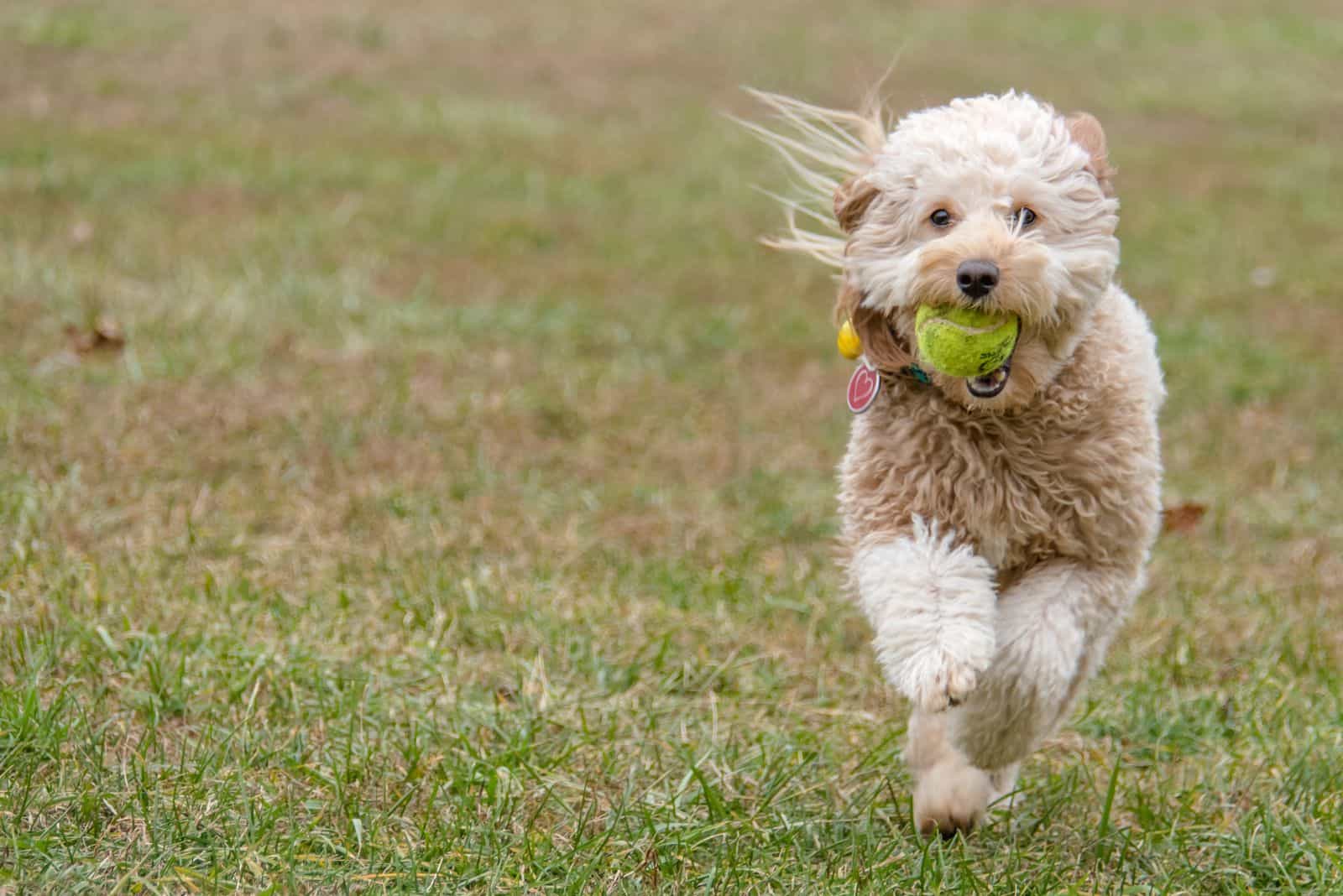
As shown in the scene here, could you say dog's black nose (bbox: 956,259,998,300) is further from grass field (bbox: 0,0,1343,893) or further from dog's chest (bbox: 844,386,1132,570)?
grass field (bbox: 0,0,1343,893)

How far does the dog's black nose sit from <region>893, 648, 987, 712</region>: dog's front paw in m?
0.69

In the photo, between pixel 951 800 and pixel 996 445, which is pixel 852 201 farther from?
pixel 951 800

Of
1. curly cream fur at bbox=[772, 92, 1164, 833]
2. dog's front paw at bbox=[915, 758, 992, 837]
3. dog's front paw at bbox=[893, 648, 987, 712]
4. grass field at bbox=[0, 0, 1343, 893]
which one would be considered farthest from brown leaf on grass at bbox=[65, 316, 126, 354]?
dog's front paw at bbox=[893, 648, 987, 712]

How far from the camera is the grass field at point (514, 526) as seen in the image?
11.5 ft

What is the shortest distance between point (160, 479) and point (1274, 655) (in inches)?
141

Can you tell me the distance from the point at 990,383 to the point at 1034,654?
56cm

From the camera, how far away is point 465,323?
26.1ft

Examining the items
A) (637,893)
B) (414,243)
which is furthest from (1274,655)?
(414,243)

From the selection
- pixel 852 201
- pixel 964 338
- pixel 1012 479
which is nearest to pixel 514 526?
pixel 852 201

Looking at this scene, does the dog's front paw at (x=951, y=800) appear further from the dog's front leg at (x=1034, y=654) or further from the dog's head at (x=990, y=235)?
the dog's head at (x=990, y=235)

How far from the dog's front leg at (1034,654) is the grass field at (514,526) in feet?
0.79

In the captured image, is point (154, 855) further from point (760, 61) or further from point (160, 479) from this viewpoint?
point (760, 61)

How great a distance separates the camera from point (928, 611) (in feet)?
10.9

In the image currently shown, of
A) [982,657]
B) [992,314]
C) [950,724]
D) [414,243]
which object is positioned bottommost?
[414,243]
